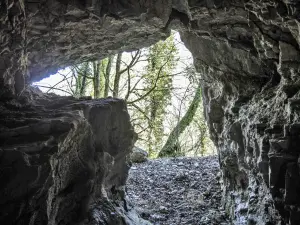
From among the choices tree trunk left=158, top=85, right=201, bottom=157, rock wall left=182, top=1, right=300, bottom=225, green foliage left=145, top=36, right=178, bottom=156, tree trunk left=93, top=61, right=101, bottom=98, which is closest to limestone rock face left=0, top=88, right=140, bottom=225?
rock wall left=182, top=1, right=300, bottom=225

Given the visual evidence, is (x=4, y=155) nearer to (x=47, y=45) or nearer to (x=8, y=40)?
(x=8, y=40)

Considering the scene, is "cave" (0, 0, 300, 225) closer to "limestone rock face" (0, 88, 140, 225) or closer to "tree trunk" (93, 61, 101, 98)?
"limestone rock face" (0, 88, 140, 225)

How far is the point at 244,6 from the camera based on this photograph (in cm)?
505

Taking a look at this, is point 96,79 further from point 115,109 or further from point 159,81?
point 115,109

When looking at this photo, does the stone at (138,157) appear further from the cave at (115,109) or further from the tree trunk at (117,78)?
the cave at (115,109)

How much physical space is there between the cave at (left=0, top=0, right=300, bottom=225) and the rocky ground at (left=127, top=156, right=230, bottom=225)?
0.69 m

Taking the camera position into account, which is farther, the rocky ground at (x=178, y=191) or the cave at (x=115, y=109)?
the rocky ground at (x=178, y=191)

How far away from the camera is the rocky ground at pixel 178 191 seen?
7648 millimetres

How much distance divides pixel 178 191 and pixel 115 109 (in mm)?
4079

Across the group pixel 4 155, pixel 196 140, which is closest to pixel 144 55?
pixel 196 140

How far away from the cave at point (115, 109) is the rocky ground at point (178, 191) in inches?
27.1

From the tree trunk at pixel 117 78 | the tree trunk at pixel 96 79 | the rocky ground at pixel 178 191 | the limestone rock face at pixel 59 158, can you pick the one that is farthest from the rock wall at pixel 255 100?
the tree trunk at pixel 117 78

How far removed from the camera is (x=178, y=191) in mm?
9625

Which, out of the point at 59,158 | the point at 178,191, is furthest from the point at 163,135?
the point at 59,158
